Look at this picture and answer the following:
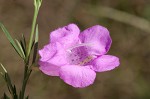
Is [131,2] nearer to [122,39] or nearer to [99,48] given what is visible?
[122,39]

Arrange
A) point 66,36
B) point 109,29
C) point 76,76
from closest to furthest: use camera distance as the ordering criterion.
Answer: point 76,76
point 66,36
point 109,29

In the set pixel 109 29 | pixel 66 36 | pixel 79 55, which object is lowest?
pixel 109 29

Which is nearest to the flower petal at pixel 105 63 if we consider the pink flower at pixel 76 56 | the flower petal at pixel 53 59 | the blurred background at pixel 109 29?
the pink flower at pixel 76 56

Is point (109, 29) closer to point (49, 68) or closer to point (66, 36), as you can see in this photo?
point (66, 36)

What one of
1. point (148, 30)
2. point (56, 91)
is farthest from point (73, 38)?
point (148, 30)

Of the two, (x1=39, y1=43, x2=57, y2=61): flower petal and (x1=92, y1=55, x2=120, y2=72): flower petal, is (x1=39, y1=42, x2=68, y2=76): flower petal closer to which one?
(x1=39, y1=43, x2=57, y2=61): flower petal

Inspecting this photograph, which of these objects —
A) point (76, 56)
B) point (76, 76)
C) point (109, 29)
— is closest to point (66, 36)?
point (76, 56)

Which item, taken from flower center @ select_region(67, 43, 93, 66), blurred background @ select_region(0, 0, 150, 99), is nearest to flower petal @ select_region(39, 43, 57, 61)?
flower center @ select_region(67, 43, 93, 66)
